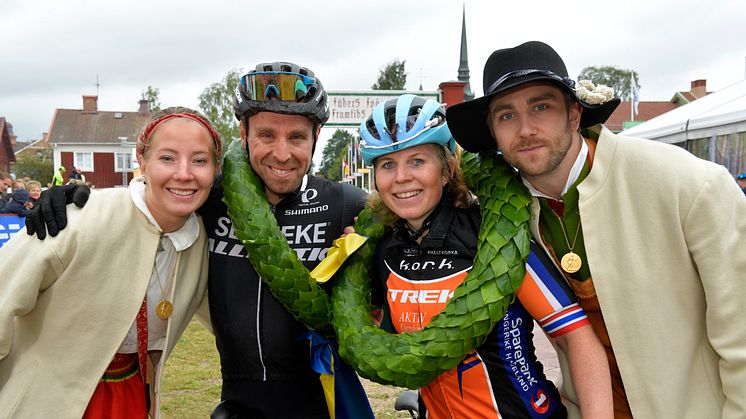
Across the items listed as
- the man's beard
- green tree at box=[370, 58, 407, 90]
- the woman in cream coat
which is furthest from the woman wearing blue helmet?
green tree at box=[370, 58, 407, 90]

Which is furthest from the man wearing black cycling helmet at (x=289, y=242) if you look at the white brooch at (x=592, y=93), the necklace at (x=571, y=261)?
the white brooch at (x=592, y=93)

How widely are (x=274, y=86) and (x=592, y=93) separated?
63.0 inches

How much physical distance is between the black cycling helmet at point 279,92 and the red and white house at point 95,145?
175ft

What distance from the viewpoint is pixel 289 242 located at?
10.8ft

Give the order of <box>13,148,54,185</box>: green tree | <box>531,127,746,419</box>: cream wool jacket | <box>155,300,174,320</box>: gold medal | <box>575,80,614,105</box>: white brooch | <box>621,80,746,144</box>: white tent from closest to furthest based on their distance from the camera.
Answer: <box>531,127,746,419</box>: cream wool jacket, <box>575,80,614,105</box>: white brooch, <box>155,300,174,320</box>: gold medal, <box>621,80,746,144</box>: white tent, <box>13,148,54,185</box>: green tree

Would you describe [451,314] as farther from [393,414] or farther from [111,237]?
[393,414]

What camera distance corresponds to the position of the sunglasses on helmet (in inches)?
128

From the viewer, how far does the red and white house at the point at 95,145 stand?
54.7 metres

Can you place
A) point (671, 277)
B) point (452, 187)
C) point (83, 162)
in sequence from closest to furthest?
point (671, 277)
point (452, 187)
point (83, 162)

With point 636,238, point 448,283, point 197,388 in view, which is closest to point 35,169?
point 197,388

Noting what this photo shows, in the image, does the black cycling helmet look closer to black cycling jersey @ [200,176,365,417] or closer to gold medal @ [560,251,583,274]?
black cycling jersey @ [200,176,365,417]

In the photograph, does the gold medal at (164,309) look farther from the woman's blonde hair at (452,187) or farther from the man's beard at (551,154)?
the man's beard at (551,154)

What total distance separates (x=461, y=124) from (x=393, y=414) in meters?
3.61

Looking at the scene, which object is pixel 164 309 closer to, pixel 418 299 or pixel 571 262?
pixel 418 299
